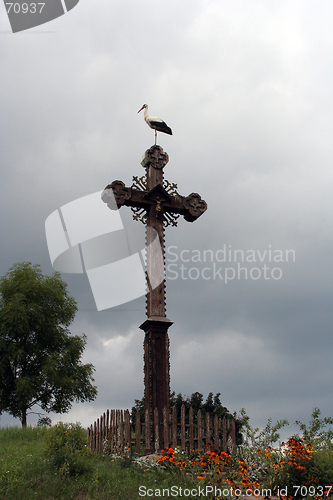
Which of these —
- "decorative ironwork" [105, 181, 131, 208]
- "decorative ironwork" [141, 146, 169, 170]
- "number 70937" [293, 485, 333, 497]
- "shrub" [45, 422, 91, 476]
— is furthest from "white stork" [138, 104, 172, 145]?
"number 70937" [293, 485, 333, 497]

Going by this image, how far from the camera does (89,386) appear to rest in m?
20.4

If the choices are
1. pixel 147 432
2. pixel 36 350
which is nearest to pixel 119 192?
pixel 147 432

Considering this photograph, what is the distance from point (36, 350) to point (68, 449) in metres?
12.4

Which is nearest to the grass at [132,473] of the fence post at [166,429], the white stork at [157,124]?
the fence post at [166,429]

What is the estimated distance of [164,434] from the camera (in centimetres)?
871

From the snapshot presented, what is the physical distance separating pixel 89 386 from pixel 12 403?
348cm

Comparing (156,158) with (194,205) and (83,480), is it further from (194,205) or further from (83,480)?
(83,480)

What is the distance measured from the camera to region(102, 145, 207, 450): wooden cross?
936 centimetres

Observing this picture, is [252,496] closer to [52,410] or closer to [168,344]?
[168,344]

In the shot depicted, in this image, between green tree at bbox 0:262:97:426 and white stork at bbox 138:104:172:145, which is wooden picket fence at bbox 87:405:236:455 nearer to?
white stork at bbox 138:104:172:145

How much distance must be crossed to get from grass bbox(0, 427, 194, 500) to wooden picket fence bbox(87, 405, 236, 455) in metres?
0.52

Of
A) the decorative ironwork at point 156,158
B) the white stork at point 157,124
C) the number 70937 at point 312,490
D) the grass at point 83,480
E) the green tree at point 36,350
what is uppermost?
the white stork at point 157,124

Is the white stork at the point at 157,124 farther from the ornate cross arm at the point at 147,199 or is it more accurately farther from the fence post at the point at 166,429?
the fence post at the point at 166,429

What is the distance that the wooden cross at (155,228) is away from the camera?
9359 millimetres
